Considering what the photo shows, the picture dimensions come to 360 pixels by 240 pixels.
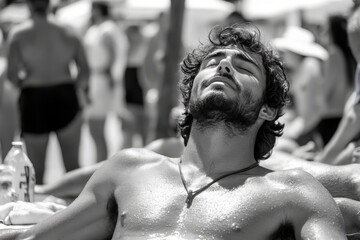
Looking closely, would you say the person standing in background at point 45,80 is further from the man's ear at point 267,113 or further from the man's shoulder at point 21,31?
the man's ear at point 267,113

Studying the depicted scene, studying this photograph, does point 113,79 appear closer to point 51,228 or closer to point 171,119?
point 171,119

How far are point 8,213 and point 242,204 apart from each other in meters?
1.17

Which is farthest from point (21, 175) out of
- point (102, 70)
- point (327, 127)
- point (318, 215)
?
point (102, 70)

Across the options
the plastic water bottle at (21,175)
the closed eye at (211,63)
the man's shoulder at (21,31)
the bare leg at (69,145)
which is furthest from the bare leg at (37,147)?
the closed eye at (211,63)

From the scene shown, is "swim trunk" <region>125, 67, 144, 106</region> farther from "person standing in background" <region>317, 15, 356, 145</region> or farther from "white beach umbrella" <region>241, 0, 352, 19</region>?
"person standing in background" <region>317, 15, 356, 145</region>

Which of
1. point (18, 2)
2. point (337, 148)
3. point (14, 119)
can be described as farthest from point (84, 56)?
point (18, 2)

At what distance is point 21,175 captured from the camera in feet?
15.4

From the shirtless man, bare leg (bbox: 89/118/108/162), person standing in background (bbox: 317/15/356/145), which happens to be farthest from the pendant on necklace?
bare leg (bbox: 89/118/108/162)

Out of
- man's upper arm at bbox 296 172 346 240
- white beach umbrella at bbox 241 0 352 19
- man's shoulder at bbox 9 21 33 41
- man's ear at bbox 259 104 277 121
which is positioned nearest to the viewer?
man's upper arm at bbox 296 172 346 240

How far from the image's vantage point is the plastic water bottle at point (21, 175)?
15.1 ft

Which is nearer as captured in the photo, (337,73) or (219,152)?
(219,152)

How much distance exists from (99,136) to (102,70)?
69 centimetres

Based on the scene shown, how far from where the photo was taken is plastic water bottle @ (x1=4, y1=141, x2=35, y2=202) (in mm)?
4602

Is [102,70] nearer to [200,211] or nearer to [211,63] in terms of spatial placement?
[211,63]
